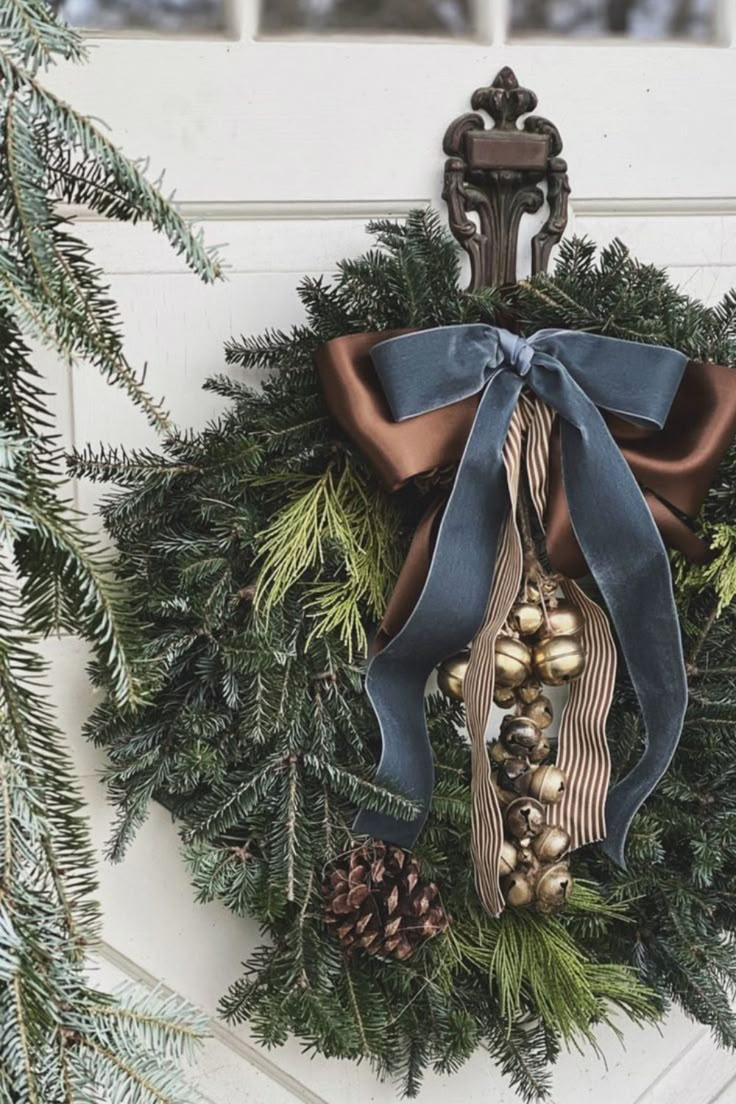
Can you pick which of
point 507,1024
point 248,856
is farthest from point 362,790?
point 507,1024

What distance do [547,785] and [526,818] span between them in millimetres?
26

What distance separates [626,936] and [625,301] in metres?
0.45

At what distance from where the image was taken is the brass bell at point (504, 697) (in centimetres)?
75

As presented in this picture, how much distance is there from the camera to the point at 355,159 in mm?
808

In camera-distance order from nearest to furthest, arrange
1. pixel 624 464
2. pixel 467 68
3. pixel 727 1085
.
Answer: pixel 624 464
pixel 467 68
pixel 727 1085

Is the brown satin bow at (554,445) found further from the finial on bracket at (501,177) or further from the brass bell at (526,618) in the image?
the finial on bracket at (501,177)

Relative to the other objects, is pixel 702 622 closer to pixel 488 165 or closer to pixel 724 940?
pixel 724 940

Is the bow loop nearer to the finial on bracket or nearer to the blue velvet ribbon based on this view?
the blue velvet ribbon

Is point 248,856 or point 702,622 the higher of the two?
point 702,622

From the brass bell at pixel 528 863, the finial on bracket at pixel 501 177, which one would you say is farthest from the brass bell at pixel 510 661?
the finial on bracket at pixel 501 177

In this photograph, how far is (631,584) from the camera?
722mm

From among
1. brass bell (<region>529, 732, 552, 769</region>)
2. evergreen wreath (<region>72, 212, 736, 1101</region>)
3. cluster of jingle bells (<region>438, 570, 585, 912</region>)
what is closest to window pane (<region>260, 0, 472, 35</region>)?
evergreen wreath (<region>72, 212, 736, 1101</region>)

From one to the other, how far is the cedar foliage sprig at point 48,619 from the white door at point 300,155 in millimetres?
273

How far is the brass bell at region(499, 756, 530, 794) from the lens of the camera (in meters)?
0.74
